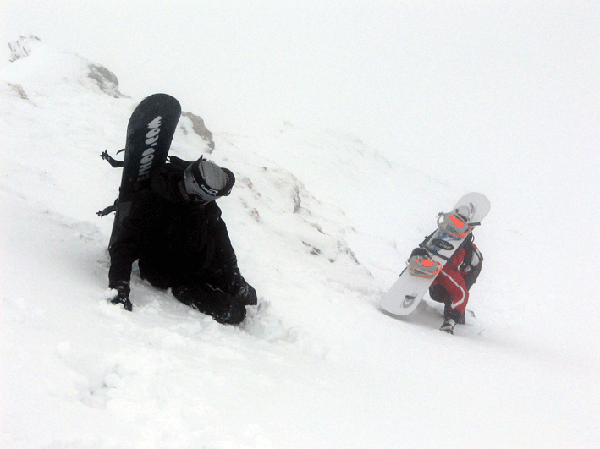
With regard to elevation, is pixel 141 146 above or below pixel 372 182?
above

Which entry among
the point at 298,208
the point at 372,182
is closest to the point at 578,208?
the point at 372,182

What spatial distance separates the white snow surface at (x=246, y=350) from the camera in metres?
1.66

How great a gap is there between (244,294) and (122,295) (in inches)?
53.9

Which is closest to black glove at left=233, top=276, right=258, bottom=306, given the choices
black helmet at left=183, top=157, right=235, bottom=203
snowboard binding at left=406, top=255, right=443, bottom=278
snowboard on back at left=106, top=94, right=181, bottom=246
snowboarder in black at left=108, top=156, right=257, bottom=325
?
snowboarder in black at left=108, top=156, right=257, bottom=325

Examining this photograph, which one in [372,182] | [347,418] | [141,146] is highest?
[141,146]

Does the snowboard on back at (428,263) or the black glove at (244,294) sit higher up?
the snowboard on back at (428,263)

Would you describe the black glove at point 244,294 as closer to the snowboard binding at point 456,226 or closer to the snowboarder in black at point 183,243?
the snowboarder in black at point 183,243

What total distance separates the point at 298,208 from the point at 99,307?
9.90 metres

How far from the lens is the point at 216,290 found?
4.04 meters

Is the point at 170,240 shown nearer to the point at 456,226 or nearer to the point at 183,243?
the point at 183,243

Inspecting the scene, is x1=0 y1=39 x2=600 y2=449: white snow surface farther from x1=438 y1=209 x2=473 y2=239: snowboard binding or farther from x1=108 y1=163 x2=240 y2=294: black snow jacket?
x1=438 y1=209 x2=473 y2=239: snowboard binding

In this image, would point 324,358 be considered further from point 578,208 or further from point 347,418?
→ point 578,208

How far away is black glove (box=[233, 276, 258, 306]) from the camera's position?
4.11 meters

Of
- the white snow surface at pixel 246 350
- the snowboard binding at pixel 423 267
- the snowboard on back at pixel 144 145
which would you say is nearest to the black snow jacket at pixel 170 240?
the snowboard on back at pixel 144 145
